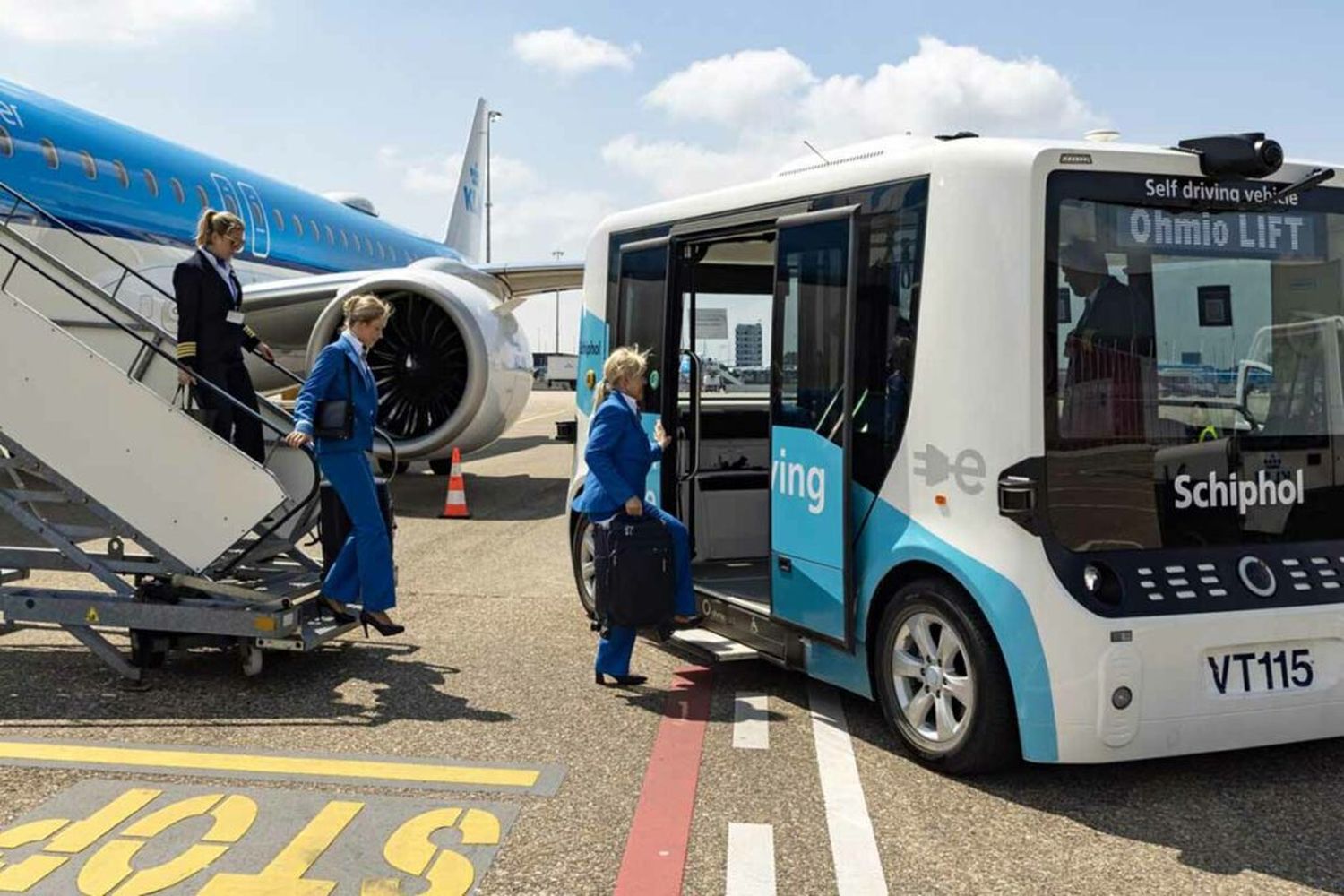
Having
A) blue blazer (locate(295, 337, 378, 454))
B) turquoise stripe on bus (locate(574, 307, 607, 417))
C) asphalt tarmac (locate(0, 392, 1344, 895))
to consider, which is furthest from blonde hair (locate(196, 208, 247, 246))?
asphalt tarmac (locate(0, 392, 1344, 895))

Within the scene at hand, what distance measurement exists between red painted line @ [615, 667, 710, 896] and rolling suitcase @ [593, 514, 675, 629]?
42cm

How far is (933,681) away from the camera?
401 centimetres

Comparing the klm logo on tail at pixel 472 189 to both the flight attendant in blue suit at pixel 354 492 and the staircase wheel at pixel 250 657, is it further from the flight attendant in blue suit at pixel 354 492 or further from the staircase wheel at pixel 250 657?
the staircase wheel at pixel 250 657

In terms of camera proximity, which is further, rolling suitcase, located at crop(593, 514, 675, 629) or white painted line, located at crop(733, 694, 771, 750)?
rolling suitcase, located at crop(593, 514, 675, 629)

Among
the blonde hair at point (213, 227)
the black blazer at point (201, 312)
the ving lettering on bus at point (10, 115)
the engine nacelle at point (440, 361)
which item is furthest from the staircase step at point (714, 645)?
the ving lettering on bus at point (10, 115)

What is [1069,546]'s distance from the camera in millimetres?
3730

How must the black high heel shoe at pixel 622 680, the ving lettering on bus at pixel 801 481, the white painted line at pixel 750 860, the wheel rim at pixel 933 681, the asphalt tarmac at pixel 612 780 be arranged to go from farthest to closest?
the black high heel shoe at pixel 622 680, the ving lettering on bus at pixel 801 481, the wheel rim at pixel 933 681, the asphalt tarmac at pixel 612 780, the white painted line at pixel 750 860

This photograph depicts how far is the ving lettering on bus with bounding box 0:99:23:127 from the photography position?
8.95 metres

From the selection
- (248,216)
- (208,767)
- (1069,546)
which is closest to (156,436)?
(208,767)

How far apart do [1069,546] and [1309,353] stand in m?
1.34

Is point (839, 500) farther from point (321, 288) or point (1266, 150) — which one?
point (321, 288)

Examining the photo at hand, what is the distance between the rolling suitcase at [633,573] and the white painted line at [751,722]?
1.66 ft

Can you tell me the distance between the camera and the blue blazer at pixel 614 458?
4973 mm

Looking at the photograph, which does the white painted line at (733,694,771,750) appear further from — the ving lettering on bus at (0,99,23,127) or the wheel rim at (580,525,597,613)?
the ving lettering on bus at (0,99,23,127)
